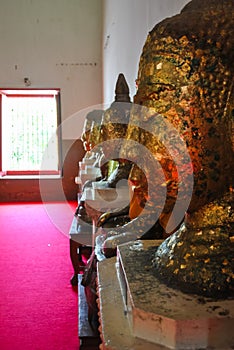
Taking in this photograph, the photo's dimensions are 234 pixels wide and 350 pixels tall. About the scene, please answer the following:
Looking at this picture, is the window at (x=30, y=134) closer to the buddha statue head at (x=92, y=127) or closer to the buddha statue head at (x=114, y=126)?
the buddha statue head at (x=92, y=127)

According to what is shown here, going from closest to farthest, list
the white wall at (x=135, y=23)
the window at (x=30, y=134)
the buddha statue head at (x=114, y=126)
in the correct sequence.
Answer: the buddha statue head at (x=114, y=126) < the white wall at (x=135, y=23) < the window at (x=30, y=134)

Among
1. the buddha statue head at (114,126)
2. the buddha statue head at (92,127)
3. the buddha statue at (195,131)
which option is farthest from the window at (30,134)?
the buddha statue at (195,131)

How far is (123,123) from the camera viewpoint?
187 centimetres

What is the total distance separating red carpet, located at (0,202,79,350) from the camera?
2576 mm

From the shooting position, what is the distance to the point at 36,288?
3.42 meters

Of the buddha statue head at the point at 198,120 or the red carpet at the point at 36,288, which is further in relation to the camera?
the red carpet at the point at 36,288

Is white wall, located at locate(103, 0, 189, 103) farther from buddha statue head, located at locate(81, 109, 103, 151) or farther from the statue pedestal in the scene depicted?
the statue pedestal

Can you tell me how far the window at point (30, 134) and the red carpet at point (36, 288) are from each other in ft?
7.65

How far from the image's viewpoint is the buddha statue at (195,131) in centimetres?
79

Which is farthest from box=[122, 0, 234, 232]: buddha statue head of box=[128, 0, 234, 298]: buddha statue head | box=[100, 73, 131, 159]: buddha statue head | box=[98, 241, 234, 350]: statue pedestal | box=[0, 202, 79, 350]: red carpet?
box=[0, 202, 79, 350]: red carpet

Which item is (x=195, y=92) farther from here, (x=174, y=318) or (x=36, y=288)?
(x=36, y=288)

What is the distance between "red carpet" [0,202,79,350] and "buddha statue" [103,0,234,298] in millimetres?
1843

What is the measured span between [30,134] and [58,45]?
1.71 m

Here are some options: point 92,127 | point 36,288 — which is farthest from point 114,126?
point 36,288
